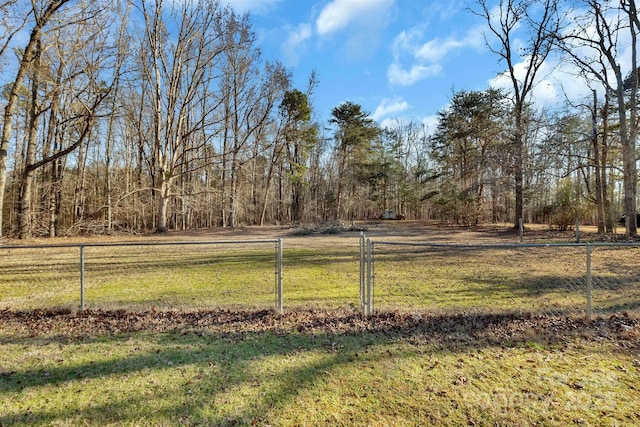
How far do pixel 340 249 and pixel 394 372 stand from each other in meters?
11.0

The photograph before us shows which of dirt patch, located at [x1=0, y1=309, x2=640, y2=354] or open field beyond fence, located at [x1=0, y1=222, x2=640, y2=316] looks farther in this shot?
open field beyond fence, located at [x1=0, y1=222, x2=640, y2=316]

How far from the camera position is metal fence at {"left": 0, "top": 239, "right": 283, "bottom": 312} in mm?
5781

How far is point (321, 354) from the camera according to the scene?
371cm

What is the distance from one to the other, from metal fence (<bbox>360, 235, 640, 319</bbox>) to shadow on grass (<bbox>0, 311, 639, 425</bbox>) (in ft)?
2.38

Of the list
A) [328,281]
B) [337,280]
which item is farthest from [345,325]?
[337,280]

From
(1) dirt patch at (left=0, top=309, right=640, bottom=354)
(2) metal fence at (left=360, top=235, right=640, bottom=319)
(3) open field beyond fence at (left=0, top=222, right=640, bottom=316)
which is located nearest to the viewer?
(1) dirt patch at (left=0, top=309, right=640, bottom=354)

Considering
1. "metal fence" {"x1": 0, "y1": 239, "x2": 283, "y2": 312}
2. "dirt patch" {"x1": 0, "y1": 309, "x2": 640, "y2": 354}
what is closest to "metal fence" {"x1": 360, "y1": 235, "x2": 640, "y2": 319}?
"dirt patch" {"x1": 0, "y1": 309, "x2": 640, "y2": 354}

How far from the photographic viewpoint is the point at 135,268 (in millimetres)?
9648

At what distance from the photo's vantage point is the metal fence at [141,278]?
19.0 ft

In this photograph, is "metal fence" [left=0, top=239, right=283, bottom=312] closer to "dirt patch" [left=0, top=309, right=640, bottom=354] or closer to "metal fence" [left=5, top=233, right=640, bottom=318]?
"metal fence" [left=5, top=233, right=640, bottom=318]

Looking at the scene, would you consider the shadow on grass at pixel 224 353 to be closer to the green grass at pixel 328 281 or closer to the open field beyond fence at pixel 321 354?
the open field beyond fence at pixel 321 354

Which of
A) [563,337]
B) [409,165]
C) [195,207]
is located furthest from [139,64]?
[409,165]

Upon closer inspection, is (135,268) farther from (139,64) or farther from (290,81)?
(290,81)

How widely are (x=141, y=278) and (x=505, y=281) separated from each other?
9.01 metres
